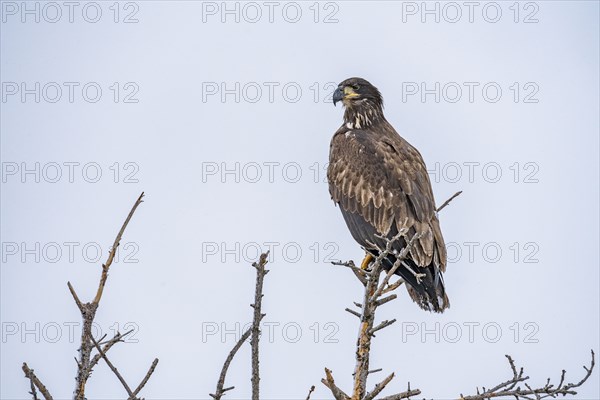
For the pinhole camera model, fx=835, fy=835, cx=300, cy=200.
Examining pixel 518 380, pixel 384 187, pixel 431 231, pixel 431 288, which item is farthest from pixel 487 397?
pixel 384 187

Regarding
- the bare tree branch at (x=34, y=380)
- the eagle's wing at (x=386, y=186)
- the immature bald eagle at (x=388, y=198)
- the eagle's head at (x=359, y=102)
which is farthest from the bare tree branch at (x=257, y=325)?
the eagle's head at (x=359, y=102)

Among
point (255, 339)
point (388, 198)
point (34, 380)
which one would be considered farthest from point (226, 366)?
point (388, 198)

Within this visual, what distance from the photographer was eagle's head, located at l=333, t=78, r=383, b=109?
10.2 metres

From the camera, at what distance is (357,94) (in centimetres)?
Result: 1023

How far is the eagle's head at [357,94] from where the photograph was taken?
10.2 meters

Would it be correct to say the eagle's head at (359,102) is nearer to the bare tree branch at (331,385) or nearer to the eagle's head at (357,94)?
the eagle's head at (357,94)

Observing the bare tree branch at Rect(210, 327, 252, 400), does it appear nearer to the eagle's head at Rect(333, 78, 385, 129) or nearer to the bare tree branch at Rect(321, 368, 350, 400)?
the bare tree branch at Rect(321, 368, 350, 400)

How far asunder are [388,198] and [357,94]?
1908mm

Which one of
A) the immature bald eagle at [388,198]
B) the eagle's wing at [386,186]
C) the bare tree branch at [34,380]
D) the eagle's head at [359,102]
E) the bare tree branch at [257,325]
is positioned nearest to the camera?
the bare tree branch at [34,380]

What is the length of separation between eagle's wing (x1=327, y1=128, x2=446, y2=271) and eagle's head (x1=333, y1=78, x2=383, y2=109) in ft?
2.13

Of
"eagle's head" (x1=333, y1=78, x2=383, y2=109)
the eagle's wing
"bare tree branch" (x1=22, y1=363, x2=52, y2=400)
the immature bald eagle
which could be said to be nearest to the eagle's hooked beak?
"eagle's head" (x1=333, y1=78, x2=383, y2=109)

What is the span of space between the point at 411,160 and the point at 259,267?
5067 millimetres

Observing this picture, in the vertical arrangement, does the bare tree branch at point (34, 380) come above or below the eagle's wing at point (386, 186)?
below

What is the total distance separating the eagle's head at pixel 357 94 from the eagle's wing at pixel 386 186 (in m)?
0.65
